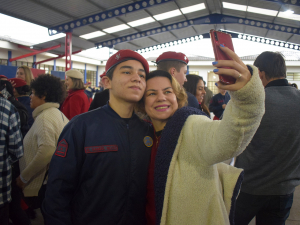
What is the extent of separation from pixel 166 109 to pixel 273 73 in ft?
3.43

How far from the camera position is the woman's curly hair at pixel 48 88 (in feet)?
7.86

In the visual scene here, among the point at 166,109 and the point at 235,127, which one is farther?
the point at 166,109

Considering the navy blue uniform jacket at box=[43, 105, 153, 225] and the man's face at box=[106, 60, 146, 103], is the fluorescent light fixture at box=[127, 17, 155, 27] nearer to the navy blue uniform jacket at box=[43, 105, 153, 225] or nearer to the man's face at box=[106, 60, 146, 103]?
the man's face at box=[106, 60, 146, 103]

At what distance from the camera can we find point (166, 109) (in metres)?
1.37

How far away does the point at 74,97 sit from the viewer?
3.44m

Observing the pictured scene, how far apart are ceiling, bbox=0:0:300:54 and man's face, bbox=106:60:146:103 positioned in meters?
8.22

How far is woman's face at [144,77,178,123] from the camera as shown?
1.37 metres

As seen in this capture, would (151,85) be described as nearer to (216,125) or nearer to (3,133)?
(216,125)

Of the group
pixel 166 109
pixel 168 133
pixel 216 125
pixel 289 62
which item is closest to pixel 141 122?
pixel 166 109

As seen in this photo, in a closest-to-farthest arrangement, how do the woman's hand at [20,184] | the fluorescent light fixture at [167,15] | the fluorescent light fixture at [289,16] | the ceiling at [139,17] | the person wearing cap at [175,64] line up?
the woman's hand at [20,184] < the person wearing cap at [175,64] < the ceiling at [139,17] < the fluorescent light fixture at [289,16] < the fluorescent light fixture at [167,15]

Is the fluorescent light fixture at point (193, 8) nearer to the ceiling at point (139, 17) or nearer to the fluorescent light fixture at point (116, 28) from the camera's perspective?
the ceiling at point (139, 17)

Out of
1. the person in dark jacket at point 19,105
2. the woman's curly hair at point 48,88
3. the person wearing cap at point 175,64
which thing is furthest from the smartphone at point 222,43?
the person in dark jacket at point 19,105

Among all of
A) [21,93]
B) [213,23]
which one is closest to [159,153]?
[21,93]

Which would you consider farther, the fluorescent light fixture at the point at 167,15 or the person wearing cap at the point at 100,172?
the fluorescent light fixture at the point at 167,15
